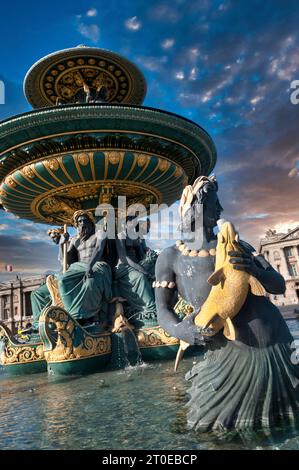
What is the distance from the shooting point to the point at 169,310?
2.58 m

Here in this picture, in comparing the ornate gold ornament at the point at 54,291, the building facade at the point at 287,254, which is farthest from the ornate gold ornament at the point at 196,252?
the building facade at the point at 287,254

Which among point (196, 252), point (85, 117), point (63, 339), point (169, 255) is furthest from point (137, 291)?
point (196, 252)

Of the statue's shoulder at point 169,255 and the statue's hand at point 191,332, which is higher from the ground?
the statue's shoulder at point 169,255

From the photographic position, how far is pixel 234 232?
Answer: 235 centimetres

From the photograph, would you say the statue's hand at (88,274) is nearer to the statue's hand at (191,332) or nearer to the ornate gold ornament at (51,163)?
the ornate gold ornament at (51,163)

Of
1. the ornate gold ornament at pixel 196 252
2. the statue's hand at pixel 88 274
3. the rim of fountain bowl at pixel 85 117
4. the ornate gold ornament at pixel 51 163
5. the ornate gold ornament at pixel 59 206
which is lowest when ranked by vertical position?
the ornate gold ornament at pixel 196 252

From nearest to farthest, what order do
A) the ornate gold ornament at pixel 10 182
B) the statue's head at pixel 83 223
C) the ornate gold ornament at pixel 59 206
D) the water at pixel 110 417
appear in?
Answer: the water at pixel 110 417
the statue's head at pixel 83 223
the ornate gold ornament at pixel 10 182
the ornate gold ornament at pixel 59 206

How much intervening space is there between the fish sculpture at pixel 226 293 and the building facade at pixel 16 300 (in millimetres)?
69522

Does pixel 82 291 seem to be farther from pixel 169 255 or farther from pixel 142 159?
pixel 169 255

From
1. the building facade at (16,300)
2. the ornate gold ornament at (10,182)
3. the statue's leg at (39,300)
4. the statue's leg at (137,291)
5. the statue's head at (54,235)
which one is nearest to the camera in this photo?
the statue's leg at (137,291)

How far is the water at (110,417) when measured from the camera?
6.98 feet

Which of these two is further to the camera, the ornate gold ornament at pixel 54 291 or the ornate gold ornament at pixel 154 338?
the ornate gold ornament at pixel 54 291
